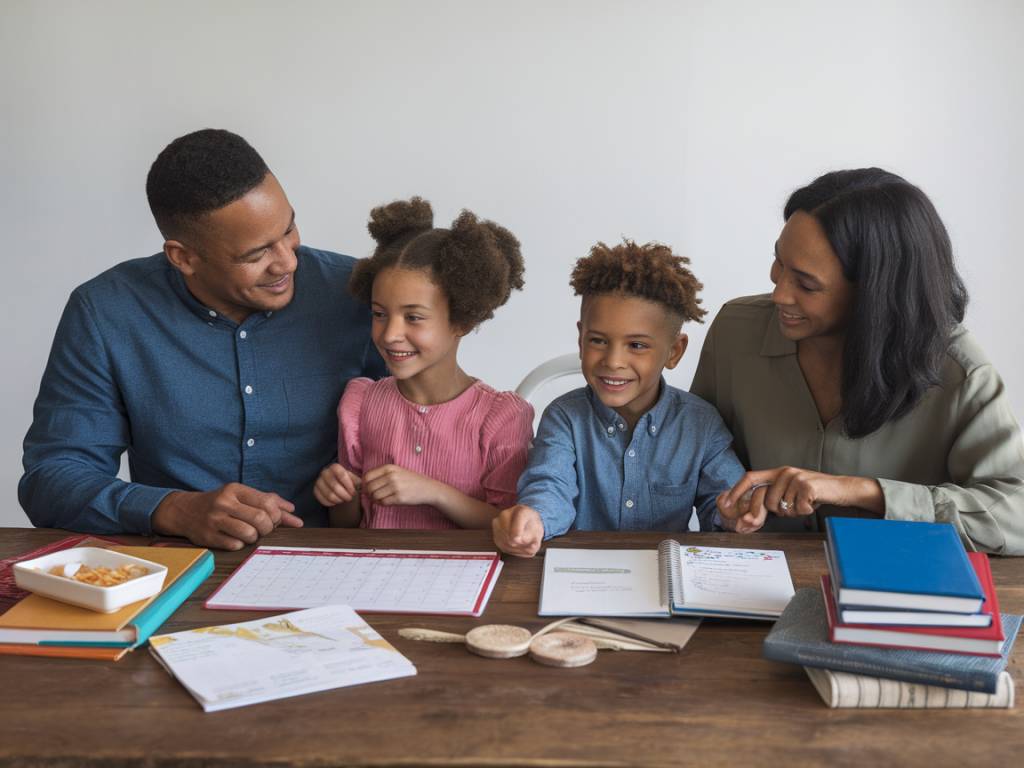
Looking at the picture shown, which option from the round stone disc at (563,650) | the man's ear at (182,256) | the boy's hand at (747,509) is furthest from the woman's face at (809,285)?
the man's ear at (182,256)

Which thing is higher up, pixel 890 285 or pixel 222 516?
pixel 890 285

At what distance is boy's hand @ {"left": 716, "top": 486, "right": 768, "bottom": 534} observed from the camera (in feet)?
5.58

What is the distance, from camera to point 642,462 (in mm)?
1991

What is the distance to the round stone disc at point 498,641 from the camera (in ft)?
4.47

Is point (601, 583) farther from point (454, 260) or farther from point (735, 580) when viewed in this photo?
point (454, 260)

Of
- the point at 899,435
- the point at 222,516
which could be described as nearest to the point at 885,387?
the point at 899,435

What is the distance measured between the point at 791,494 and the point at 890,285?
1.35 ft

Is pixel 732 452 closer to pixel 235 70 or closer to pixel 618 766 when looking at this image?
pixel 618 766

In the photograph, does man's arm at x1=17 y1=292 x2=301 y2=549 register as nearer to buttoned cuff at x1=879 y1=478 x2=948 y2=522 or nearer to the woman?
the woman

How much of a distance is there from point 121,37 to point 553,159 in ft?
4.83

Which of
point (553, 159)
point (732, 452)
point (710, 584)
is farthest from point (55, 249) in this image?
point (710, 584)

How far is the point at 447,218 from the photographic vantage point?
3.55 meters

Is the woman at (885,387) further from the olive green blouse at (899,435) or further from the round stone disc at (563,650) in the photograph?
the round stone disc at (563,650)

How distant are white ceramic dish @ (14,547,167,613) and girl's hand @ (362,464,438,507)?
1.47ft
